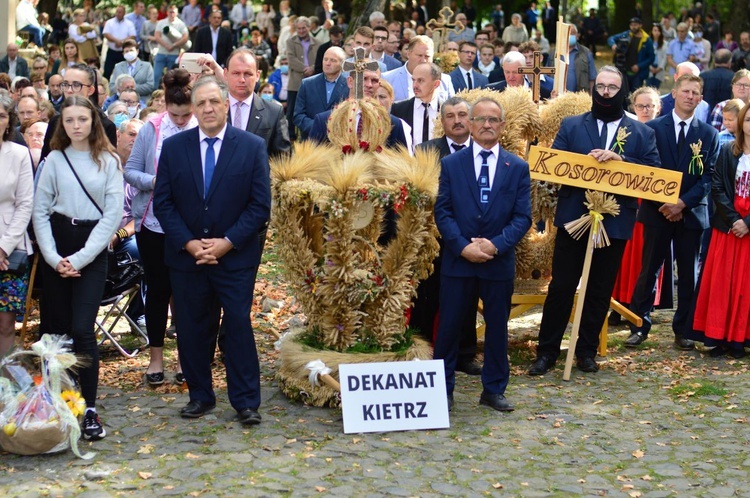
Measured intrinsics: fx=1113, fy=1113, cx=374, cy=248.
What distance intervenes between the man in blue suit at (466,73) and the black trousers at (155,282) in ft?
Result: 19.8

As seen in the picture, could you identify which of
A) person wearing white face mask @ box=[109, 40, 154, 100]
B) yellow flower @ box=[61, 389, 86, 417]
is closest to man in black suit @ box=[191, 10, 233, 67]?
person wearing white face mask @ box=[109, 40, 154, 100]

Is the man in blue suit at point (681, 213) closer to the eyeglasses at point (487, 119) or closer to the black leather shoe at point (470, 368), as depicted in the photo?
the black leather shoe at point (470, 368)

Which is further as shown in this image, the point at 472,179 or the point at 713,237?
the point at 713,237

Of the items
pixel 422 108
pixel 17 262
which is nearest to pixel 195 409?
pixel 17 262

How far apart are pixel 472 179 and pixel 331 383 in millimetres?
1591

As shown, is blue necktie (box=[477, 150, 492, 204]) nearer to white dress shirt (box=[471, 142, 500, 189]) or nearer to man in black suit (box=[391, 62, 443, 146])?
white dress shirt (box=[471, 142, 500, 189])

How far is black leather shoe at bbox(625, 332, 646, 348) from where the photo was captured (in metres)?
9.23

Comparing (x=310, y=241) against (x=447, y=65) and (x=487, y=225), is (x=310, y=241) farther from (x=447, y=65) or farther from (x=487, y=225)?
(x=447, y=65)

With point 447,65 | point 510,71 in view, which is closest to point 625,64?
point 447,65

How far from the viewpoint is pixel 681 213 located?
9.20 metres

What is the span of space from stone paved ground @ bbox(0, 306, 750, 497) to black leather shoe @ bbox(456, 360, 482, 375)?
28 centimetres

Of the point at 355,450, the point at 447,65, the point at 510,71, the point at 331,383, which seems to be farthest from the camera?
the point at 447,65

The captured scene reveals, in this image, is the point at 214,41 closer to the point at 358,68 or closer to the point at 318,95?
the point at 318,95

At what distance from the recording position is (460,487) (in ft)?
19.3
